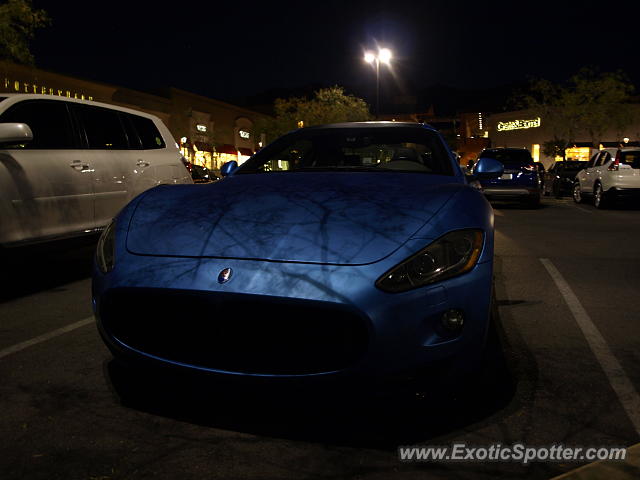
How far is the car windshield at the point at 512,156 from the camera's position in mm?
16875

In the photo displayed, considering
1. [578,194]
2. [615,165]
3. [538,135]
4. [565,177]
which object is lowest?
[538,135]

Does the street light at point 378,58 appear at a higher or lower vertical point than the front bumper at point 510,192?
higher

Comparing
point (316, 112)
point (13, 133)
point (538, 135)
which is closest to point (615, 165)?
point (13, 133)

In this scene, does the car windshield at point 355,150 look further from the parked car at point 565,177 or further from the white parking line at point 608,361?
Result: the parked car at point 565,177

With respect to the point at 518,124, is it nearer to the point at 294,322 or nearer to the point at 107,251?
the point at 107,251

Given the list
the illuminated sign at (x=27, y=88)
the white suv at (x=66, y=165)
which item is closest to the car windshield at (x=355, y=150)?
the white suv at (x=66, y=165)

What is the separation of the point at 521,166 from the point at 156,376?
15.4 m

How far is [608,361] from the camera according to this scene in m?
3.64

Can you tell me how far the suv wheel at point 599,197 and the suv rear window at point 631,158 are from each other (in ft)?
3.03

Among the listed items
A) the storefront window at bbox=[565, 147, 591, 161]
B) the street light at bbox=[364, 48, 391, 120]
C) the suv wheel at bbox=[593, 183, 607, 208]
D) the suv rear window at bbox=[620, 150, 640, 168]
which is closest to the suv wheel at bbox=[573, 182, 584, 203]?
the suv wheel at bbox=[593, 183, 607, 208]

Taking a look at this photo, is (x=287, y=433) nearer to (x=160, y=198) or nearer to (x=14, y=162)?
(x=160, y=198)

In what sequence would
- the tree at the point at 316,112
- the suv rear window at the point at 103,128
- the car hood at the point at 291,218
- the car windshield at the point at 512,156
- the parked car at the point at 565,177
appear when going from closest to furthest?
the car hood at the point at 291,218 < the suv rear window at the point at 103,128 < the car windshield at the point at 512,156 < the parked car at the point at 565,177 < the tree at the point at 316,112

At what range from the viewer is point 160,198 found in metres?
3.38

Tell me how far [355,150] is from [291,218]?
2053 millimetres
